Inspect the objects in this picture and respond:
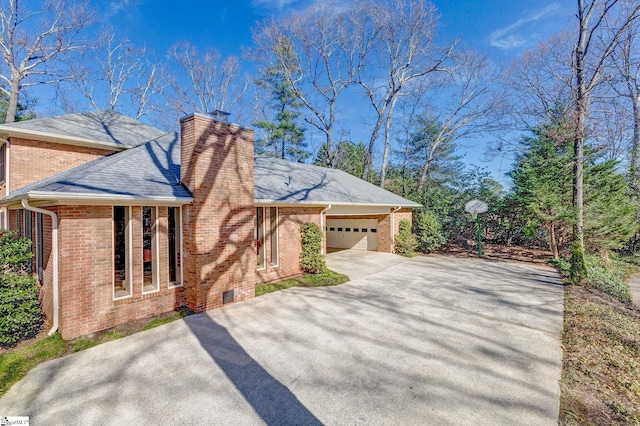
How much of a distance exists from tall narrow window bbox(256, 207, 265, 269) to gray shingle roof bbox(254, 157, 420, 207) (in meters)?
0.55

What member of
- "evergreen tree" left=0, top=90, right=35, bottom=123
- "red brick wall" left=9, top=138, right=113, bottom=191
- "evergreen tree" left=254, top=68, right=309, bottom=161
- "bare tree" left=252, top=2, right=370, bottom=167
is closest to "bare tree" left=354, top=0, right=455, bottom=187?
"bare tree" left=252, top=2, right=370, bottom=167

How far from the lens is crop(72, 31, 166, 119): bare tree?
58.5 ft

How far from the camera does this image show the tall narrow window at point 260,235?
8672mm

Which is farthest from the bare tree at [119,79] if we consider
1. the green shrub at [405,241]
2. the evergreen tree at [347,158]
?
the green shrub at [405,241]

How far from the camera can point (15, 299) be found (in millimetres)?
5145

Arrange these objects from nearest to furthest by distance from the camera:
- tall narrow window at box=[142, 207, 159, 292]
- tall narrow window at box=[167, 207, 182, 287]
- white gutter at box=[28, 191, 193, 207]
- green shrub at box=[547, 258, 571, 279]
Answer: white gutter at box=[28, 191, 193, 207] < tall narrow window at box=[142, 207, 159, 292] < tall narrow window at box=[167, 207, 182, 287] < green shrub at box=[547, 258, 571, 279]

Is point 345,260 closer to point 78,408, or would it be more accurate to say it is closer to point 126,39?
point 78,408

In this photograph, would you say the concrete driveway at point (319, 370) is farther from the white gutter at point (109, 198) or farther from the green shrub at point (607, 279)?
the green shrub at point (607, 279)

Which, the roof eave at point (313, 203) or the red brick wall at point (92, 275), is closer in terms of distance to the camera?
the red brick wall at point (92, 275)

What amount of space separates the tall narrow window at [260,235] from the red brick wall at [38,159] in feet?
22.1

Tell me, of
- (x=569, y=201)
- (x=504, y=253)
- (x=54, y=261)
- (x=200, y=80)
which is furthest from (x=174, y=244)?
(x=200, y=80)

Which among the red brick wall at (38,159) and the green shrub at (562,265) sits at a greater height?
the red brick wall at (38,159)

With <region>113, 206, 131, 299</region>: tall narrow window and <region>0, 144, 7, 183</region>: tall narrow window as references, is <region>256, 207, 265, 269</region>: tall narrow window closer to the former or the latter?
<region>113, 206, 131, 299</region>: tall narrow window

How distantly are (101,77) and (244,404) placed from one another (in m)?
23.2
